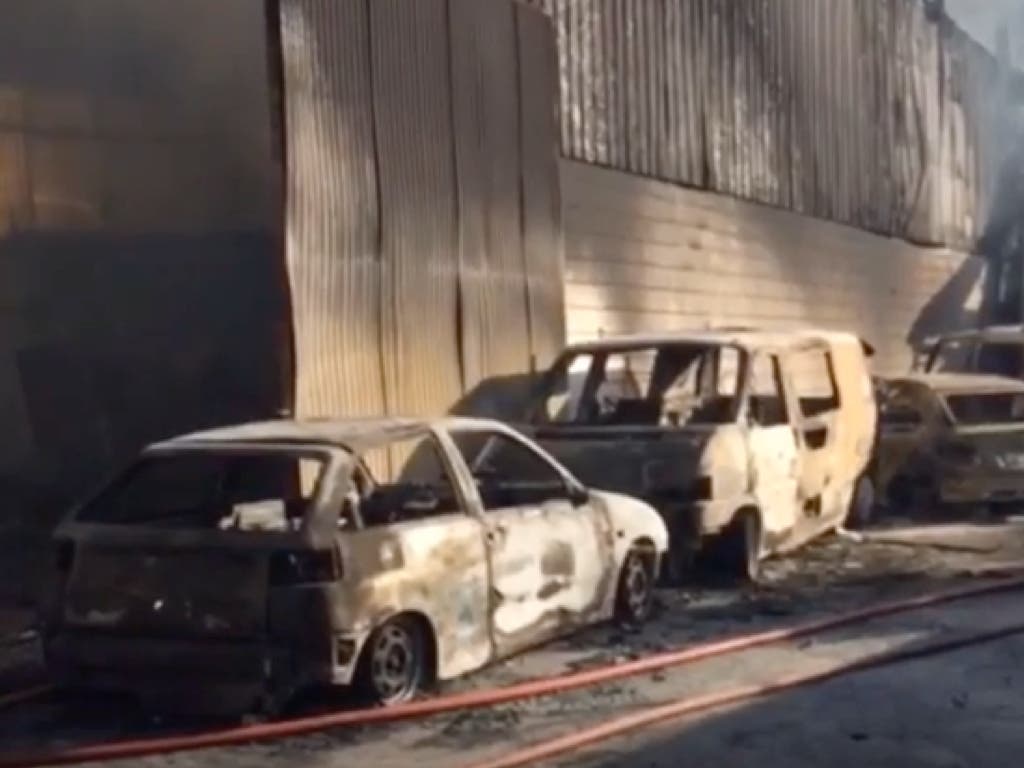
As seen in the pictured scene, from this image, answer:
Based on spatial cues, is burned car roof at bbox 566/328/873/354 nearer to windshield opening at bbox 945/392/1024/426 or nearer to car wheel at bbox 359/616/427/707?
windshield opening at bbox 945/392/1024/426

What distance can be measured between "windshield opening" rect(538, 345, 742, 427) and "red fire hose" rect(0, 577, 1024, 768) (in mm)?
2924

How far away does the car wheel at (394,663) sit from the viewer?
8.84m

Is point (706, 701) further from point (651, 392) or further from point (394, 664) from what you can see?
point (651, 392)

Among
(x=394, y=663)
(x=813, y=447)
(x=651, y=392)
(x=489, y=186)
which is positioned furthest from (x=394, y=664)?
(x=489, y=186)

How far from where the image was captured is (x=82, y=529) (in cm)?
900

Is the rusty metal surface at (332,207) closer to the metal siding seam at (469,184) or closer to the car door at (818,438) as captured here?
the metal siding seam at (469,184)

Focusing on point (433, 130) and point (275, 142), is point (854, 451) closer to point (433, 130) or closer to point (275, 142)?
point (433, 130)

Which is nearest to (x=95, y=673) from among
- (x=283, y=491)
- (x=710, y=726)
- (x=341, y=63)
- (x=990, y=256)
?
(x=283, y=491)

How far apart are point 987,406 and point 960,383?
55cm

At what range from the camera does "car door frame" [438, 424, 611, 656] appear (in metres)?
9.77

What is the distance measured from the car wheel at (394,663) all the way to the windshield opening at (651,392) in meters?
4.50

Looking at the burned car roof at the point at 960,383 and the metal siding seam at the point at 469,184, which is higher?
the metal siding seam at the point at 469,184

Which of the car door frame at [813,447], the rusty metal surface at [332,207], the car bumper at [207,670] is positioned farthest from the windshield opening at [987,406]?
the car bumper at [207,670]

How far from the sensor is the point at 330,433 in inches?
369
